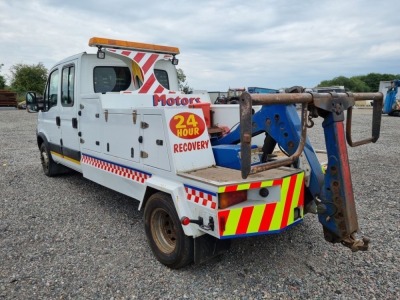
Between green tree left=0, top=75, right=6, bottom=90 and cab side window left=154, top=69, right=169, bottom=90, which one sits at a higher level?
green tree left=0, top=75, right=6, bottom=90

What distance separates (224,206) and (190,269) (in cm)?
93

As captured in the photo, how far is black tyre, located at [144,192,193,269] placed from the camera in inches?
119

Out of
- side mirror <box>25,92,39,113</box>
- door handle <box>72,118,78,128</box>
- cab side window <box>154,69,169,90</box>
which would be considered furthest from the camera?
side mirror <box>25,92,39,113</box>

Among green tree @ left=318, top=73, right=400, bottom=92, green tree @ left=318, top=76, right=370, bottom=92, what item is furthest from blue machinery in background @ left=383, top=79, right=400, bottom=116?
green tree @ left=318, top=76, right=370, bottom=92

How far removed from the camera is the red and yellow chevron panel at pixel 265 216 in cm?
270

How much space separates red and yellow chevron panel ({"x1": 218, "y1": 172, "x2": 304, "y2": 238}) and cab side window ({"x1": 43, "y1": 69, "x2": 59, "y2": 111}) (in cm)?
440

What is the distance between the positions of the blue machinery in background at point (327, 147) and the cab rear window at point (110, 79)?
2862 millimetres

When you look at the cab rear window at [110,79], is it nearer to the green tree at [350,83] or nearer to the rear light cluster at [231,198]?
the rear light cluster at [231,198]

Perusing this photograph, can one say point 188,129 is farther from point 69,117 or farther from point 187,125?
point 69,117

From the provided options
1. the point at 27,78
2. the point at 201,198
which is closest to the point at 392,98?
the point at 201,198

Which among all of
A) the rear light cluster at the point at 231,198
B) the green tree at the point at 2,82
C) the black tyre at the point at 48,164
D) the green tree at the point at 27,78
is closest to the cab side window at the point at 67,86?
the black tyre at the point at 48,164

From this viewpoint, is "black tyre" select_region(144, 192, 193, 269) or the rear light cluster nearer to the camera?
the rear light cluster

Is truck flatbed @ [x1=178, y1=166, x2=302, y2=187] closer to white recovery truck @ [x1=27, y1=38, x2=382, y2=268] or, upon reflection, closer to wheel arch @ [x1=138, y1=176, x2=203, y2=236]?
white recovery truck @ [x1=27, y1=38, x2=382, y2=268]

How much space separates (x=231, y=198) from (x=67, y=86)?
12.4 feet
